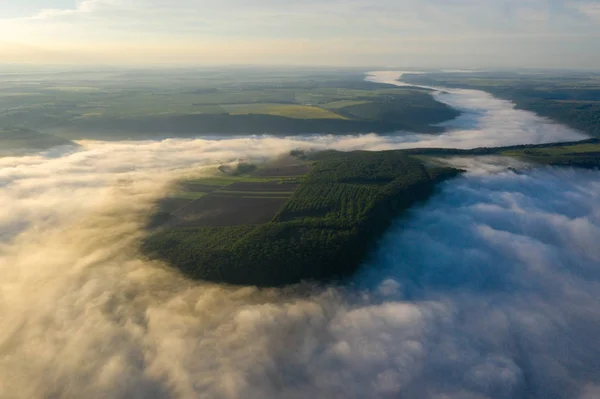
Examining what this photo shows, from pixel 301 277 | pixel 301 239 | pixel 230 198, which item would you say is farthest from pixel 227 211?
pixel 301 277

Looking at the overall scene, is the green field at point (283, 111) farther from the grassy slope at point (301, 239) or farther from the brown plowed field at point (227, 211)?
the brown plowed field at point (227, 211)

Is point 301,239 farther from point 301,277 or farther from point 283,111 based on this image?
point 283,111

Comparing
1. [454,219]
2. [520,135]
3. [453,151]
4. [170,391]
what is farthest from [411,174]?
[520,135]

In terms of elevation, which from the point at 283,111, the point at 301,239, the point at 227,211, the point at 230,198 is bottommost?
the point at 301,239

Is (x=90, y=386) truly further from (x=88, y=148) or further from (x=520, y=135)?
(x=520, y=135)

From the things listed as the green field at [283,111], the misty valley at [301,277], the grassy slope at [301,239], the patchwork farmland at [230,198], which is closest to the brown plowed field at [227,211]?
the patchwork farmland at [230,198]

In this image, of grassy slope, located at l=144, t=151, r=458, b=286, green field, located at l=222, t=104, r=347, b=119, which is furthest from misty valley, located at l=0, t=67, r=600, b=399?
green field, located at l=222, t=104, r=347, b=119
